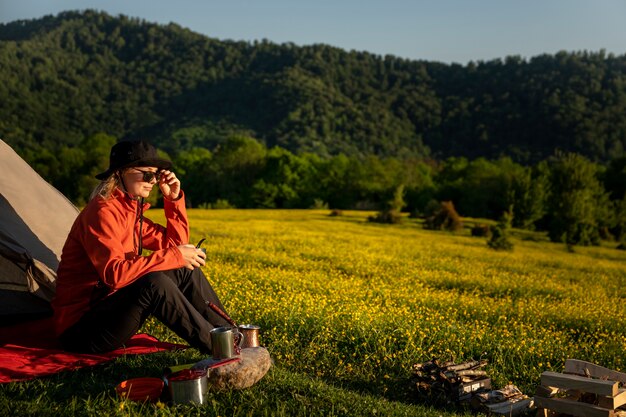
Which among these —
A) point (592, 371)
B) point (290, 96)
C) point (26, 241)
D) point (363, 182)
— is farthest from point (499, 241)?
point (290, 96)

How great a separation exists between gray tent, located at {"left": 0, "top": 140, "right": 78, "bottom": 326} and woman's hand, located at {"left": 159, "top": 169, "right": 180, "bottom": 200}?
177 cm

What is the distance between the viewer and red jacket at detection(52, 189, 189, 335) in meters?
5.65

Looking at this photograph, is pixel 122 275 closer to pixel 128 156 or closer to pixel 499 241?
pixel 128 156

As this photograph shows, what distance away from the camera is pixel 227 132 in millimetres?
128000

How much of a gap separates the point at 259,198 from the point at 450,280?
188ft

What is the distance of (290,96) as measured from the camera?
13550 cm

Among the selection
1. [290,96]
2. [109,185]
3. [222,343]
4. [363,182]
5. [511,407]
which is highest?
[290,96]

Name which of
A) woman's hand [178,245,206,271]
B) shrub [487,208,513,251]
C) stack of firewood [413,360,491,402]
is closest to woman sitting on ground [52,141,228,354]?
woman's hand [178,245,206,271]

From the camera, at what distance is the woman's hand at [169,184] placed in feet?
22.0

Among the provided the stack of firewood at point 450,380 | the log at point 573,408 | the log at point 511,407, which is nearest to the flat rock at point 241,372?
the stack of firewood at point 450,380

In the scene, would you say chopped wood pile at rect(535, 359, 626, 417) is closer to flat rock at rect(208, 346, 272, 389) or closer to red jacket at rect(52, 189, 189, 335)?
flat rock at rect(208, 346, 272, 389)

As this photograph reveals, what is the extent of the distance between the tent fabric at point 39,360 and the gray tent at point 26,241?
1104 mm

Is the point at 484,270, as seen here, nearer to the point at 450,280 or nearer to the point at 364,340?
the point at 450,280

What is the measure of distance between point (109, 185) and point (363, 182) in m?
67.8
